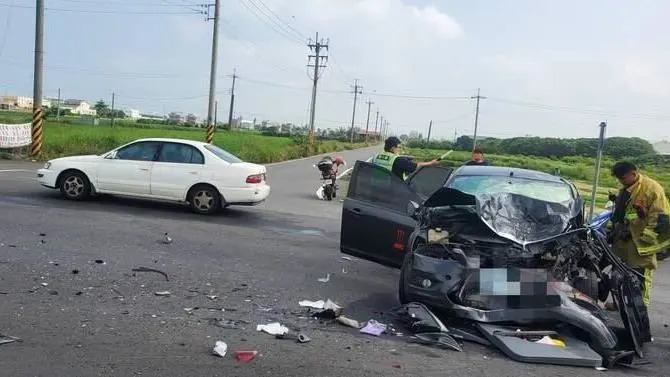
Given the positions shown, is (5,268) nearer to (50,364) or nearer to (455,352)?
(50,364)

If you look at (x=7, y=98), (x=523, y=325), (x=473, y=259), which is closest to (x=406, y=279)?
(x=473, y=259)

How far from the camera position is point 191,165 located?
11984 millimetres

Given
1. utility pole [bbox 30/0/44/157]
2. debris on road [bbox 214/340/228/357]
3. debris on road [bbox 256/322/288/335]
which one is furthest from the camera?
utility pole [bbox 30/0/44/157]

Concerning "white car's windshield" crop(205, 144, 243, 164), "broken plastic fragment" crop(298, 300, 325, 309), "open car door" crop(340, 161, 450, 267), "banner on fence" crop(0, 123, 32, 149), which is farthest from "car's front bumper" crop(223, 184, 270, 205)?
"banner on fence" crop(0, 123, 32, 149)

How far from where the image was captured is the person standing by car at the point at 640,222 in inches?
271

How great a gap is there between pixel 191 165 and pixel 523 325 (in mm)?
7852

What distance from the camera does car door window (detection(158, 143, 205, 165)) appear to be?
39.5 feet

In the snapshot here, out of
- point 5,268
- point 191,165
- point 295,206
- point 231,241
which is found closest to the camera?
point 5,268

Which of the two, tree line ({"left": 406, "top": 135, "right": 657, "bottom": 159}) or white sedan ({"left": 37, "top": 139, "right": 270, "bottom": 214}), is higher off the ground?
tree line ({"left": 406, "top": 135, "right": 657, "bottom": 159})

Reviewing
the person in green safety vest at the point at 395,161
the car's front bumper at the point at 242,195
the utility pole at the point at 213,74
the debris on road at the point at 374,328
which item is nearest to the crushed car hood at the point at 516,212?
the debris on road at the point at 374,328

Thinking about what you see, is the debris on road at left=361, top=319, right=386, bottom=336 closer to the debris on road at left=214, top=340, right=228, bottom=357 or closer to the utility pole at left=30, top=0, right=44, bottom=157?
the debris on road at left=214, top=340, right=228, bottom=357

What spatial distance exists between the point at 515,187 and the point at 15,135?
20.3 meters

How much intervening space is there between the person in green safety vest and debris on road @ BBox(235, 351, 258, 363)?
4230 millimetres

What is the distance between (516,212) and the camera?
6309mm
